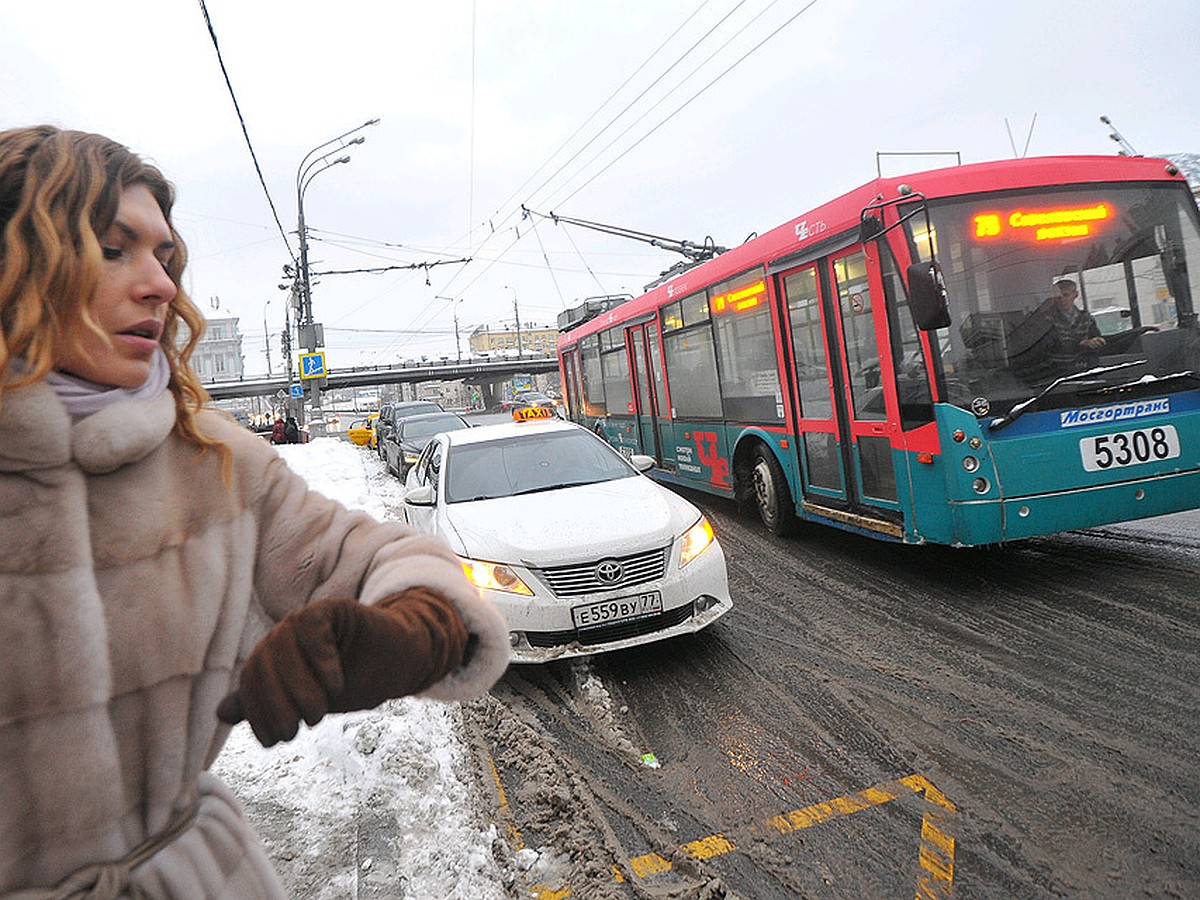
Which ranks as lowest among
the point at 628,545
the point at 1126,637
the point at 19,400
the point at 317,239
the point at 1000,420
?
the point at 1126,637

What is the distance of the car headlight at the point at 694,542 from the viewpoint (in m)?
4.99

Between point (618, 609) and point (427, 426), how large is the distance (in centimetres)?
1386

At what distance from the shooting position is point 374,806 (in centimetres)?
333

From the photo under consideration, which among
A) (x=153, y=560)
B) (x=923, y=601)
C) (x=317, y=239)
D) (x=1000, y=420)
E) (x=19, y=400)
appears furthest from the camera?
(x=317, y=239)

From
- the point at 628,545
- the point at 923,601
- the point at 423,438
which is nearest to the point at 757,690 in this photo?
the point at 628,545

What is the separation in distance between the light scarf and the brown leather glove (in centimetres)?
43

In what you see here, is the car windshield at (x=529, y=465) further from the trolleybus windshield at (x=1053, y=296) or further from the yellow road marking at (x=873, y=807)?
the yellow road marking at (x=873, y=807)

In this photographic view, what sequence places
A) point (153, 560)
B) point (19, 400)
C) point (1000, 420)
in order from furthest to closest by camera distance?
point (1000, 420), point (153, 560), point (19, 400)

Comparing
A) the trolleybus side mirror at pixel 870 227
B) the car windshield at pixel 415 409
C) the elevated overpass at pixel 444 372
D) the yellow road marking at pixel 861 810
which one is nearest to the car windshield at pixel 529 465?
the trolleybus side mirror at pixel 870 227

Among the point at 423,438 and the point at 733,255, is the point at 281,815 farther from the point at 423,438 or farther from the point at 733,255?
the point at 423,438

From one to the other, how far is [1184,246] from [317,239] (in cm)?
2178

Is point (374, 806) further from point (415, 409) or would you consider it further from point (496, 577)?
point (415, 409)

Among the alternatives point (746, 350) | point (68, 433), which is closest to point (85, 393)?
point (68, 433)

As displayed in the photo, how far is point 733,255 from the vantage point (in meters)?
8.57
